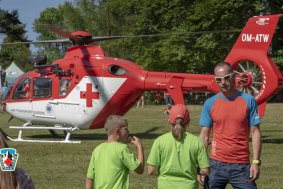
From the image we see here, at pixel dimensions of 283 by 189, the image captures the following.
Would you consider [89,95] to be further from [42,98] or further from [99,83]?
[42,98]

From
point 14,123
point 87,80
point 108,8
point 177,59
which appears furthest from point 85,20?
point 87,80

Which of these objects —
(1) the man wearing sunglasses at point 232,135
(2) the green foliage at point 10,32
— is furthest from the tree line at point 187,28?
(1) the man wearing sunglasses at point 232,135

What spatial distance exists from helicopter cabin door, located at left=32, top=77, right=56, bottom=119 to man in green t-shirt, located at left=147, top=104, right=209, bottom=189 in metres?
12.4

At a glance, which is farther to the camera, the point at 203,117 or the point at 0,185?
the point at 203,117

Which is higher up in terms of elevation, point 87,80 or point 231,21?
point 231,21

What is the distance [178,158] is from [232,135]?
0.81 m

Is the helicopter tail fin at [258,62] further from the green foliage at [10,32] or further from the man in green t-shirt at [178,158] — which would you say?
the green foliage at [10,32]

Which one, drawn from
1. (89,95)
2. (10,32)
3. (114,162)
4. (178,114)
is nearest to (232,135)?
(178,114)

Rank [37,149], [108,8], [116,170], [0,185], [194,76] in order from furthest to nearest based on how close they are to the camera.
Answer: [108,8], [194,76], [37,149], [116,170], [0,185]

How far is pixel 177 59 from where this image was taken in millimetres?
44688

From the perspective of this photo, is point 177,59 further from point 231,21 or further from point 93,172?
point 93,172

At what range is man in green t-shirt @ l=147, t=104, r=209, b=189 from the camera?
19.4ft

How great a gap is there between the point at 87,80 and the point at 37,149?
9.29 feet

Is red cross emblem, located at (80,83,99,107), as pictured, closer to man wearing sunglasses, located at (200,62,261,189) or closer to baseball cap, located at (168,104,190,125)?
man wearing sunglasses, located at (200,62,261,189)
